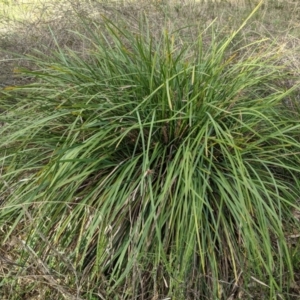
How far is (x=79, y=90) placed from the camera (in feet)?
9.91

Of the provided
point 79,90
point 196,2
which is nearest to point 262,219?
point 79,90

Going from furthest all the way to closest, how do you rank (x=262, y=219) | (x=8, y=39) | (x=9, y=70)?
(x=8, y=39) → (x=9, y=70) → (x=262, y=219)

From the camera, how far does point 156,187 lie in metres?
2.67

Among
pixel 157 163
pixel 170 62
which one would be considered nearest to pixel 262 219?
pixel 157 163

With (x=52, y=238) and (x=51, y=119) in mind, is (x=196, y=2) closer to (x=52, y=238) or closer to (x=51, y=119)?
(x=51, y=119)

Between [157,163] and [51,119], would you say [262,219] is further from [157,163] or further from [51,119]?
[51,119]

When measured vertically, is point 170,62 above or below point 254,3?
above

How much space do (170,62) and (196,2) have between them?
9.29 ft

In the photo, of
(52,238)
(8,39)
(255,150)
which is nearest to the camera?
(52,238)

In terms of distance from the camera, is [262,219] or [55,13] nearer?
[262,219]

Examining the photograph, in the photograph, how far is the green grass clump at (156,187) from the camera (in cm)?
252

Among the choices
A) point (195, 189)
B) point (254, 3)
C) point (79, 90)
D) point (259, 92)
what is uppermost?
point (79, 90)

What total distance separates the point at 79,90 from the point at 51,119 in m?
0.25

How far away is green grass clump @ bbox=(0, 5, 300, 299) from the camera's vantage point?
2.52m
